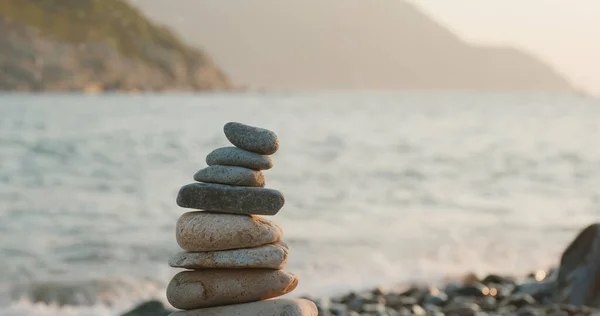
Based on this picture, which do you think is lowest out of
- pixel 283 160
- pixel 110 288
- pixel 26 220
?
pixel 110 288

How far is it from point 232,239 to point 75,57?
178145 millimetres

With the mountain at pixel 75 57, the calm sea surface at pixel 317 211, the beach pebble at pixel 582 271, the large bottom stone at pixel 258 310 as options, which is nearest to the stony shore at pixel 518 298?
the beach pebble at pixel 582 271

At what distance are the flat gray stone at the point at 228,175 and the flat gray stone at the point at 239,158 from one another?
0.14 ft

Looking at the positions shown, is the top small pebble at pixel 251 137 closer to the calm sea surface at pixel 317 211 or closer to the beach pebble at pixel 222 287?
the beach pebble at pixel 222 287

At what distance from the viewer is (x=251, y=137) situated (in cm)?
647

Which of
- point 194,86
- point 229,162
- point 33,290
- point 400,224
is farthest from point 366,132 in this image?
point 194,86

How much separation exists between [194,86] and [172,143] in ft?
500

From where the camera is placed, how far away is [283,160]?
34781 mm

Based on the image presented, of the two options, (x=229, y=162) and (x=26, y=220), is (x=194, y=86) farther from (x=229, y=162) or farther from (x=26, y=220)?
(x=229, y=162)

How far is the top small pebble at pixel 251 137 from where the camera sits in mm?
6461

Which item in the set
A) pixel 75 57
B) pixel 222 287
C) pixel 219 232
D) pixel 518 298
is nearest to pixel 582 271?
pixel 518 298

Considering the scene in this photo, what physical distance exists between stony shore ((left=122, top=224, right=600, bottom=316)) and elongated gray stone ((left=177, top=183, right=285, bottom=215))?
3854 millimetres

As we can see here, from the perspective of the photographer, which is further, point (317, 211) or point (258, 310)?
point (317, 211)

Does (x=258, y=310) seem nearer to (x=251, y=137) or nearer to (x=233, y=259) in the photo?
(x=233, y=259)
